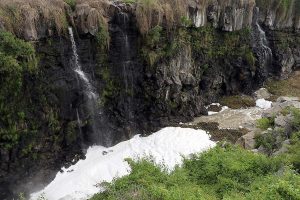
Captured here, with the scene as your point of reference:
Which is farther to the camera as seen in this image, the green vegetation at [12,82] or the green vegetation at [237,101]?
the green vegetation at [237,101]

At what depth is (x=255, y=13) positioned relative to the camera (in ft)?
113

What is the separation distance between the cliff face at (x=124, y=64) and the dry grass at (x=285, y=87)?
2.04 meters

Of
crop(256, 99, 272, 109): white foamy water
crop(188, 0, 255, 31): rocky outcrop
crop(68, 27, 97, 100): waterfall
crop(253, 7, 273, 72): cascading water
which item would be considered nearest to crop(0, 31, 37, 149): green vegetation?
crop(68, 27, 97, 100): waterfall

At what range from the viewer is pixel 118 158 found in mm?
22406

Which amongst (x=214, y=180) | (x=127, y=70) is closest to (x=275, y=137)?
(x=214, y=180)

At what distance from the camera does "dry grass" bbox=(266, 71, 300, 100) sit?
32781 millimetres

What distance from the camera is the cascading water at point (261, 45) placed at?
→ 34.1 m

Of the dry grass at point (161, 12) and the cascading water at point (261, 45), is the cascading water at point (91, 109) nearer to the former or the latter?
the dry grass at point (161, 12)

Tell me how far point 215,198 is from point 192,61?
632 inches

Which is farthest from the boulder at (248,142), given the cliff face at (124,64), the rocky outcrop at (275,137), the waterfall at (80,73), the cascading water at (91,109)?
the waterfall at (80,73)

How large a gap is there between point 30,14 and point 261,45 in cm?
2165

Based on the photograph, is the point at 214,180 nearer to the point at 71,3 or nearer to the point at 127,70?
the point at 127,70

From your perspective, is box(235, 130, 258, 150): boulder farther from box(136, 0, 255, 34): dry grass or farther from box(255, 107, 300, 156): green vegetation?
box(136, 0, 255, 34): dry grass

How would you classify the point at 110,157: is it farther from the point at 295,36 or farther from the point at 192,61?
the point at 295,36
